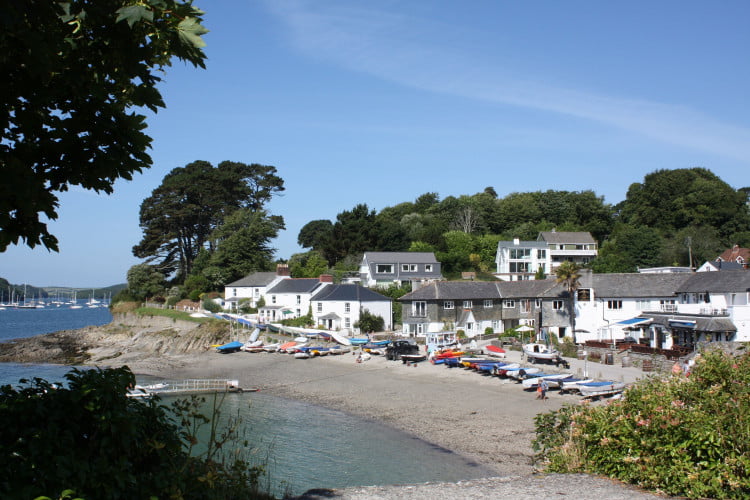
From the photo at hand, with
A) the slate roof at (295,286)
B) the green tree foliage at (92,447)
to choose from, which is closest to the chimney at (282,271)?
the slate roof at (295,286)

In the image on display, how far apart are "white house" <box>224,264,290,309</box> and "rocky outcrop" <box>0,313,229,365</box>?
Result: 6458 millimetres

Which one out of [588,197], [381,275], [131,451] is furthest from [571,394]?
[588,197]

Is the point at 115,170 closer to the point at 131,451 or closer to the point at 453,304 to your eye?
the point at 131,451

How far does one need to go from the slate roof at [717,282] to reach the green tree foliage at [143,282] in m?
63.9

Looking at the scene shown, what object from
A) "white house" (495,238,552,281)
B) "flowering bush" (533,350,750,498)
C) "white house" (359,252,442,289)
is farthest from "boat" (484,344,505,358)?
"white house" (495,238,552,281)

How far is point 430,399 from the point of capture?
97.5ft

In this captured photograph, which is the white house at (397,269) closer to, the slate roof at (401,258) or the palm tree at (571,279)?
the slate roof at (401,258)

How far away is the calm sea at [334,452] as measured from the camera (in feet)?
60.3

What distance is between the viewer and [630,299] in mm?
43156

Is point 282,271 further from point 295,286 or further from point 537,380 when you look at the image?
point 537,380

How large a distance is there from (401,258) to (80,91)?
2369 inches

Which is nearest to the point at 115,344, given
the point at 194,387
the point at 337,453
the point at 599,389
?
the point at 194,387

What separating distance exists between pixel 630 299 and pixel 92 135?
4402cm

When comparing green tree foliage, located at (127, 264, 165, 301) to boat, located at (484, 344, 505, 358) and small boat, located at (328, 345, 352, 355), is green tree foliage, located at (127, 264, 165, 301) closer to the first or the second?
small boat, located at (328, 345, 352, 355)
